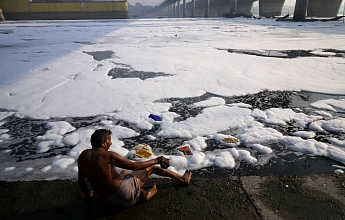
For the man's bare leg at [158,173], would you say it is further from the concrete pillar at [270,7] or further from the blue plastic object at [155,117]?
the concrete pillar at [270,7]

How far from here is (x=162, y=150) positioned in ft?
10.4

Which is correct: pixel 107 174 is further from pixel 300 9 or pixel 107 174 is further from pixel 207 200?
pixel 300 9

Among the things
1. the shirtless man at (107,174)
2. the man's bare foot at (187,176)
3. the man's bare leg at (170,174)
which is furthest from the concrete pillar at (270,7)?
the shirtless man at (107,174)

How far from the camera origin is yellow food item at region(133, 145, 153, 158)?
3.01 meters

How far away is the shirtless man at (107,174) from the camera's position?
1.96m

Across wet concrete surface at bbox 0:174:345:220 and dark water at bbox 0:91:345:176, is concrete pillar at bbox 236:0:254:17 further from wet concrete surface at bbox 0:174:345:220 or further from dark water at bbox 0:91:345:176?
wet concrete surface at bbox 0:174:345:220

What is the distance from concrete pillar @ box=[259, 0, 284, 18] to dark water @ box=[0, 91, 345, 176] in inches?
1987

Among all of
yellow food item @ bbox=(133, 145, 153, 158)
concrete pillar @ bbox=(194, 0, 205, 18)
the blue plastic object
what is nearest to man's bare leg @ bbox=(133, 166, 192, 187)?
yellow food item @ bbox=(133, 145, 153, 158)

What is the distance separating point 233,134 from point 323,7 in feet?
140

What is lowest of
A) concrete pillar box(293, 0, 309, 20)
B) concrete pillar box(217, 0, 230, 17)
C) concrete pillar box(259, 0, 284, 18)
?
concrete pillar box(293, 0, 309, 20)

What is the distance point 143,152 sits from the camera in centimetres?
306

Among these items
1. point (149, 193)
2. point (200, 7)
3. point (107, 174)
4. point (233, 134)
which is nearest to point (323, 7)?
point (233, 134)

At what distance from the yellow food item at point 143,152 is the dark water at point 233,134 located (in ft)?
0.37

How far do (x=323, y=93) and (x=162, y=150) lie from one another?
407 centimetres
